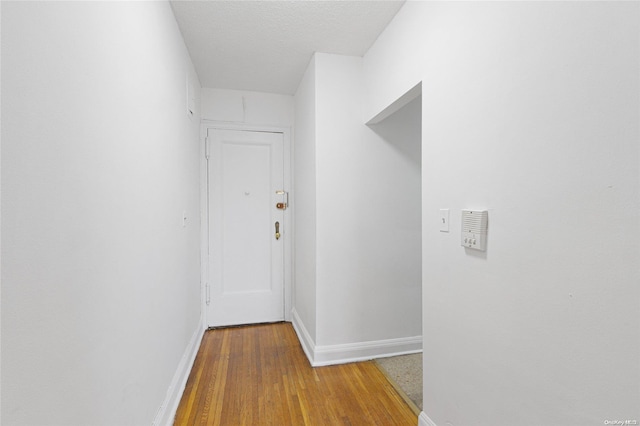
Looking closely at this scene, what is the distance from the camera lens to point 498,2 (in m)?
1.10

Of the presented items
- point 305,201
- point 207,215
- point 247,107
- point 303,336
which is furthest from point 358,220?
point 247,107

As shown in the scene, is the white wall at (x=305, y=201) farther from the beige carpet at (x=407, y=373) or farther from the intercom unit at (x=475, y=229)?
the intercom unit at (x=475, y=229)

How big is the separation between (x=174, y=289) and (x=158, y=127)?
98cm

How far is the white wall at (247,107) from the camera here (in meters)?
2.99

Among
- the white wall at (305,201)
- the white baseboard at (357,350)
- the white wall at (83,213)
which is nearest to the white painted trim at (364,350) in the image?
the white baseboard at (357,350)

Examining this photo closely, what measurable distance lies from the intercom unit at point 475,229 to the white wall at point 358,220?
1139mm

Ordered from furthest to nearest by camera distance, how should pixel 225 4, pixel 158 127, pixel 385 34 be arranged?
pixel 385 34 → pixel 225 4 → pixel 158 127

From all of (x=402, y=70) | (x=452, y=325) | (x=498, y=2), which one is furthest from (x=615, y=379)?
(x=402, y=70)

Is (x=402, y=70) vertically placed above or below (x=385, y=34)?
below

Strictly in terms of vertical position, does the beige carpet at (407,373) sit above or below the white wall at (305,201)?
below

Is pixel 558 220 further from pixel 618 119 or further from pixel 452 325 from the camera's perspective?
pixel 452 325

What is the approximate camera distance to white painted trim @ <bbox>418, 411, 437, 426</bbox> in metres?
1.53

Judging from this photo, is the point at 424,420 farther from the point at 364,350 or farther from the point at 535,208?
the point at 535,208

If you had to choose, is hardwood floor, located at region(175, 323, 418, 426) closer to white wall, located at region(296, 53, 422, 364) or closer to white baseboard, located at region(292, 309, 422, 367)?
white baseboard, located at region(292, 309, 422, 367)
